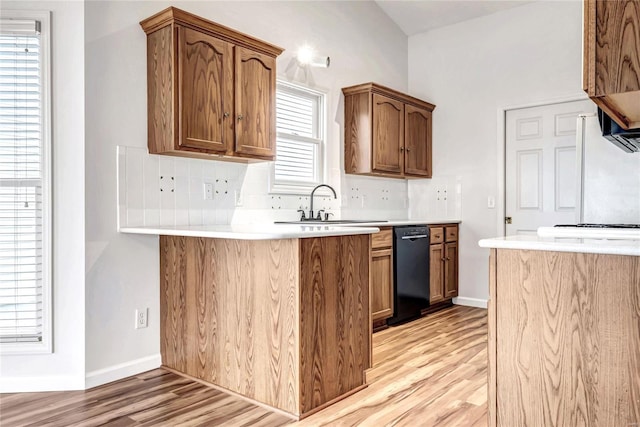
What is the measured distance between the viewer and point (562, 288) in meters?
1.51

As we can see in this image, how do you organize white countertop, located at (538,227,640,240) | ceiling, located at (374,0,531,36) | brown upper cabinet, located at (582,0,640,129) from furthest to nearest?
1. ceiling, located at (374,0,531,36)
2. white countertop, located at (538,227,640,240)
3. brown upper cabinet, located at (582,0,640,129)

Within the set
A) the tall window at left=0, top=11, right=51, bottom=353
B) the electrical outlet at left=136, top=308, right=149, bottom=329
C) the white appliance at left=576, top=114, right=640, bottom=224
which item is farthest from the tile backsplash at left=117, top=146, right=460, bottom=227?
the white appliance at left=576, top=114, right=640, bottom=224

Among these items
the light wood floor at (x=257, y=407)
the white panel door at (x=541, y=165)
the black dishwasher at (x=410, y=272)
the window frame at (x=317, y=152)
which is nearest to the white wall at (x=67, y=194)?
the light wood floor at (x=257, y=407)

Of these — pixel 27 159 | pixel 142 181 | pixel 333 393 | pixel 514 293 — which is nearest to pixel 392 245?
pixel 333 393

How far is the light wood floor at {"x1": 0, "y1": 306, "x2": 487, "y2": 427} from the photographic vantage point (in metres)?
2.15

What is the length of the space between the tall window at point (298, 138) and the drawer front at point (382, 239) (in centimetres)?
73

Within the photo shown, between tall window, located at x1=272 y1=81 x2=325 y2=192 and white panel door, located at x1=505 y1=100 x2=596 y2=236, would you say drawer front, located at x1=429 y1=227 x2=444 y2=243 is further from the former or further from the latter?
tall window, located at x1=272 y1=81 x2=325 y2=192

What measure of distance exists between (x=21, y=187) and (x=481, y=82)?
4.06 metres

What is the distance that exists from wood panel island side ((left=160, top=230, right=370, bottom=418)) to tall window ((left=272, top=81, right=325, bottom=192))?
1.29m

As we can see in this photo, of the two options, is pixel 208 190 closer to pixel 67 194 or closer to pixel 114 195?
pixel 114 195

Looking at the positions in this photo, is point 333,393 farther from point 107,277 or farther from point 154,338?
point 107,277

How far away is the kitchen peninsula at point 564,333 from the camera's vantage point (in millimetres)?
1417

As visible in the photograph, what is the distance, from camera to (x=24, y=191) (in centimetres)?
258

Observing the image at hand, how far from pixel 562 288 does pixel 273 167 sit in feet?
8.22
